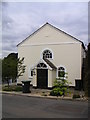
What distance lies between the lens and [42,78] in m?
20.8

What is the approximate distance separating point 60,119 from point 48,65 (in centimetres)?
1237

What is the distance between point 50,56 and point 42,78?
2855 mm

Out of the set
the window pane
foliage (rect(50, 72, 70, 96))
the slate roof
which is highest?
the window pane

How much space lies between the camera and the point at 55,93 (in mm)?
15547

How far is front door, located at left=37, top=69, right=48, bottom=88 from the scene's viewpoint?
2064 cm

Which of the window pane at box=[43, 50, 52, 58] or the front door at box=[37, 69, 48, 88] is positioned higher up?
the window pane at box=[43, 50, 52, 58]

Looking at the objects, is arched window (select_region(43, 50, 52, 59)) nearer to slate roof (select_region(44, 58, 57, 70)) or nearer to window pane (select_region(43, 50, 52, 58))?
window pane (select_region(43, 50, 52, 58))

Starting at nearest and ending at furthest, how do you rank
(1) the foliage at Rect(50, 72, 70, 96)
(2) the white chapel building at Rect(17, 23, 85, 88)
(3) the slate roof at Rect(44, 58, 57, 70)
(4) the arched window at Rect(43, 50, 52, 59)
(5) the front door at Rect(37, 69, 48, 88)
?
(1) the foliage at Rect(50, 72, 70, 96) < (2) the white chapel building at Rect(17, 23, 85, 88) < (5) the front door at Rect(37, 69, 48, 88) < (3) the slate roof at Rect(44, 58, 57, 70) < (4) the arched window at Rect(43, 50, 52, 59)

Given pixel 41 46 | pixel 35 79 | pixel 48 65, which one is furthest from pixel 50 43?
pixel 35 79

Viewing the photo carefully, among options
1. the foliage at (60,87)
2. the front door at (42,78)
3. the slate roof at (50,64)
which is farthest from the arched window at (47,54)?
the foliage at (60,87)

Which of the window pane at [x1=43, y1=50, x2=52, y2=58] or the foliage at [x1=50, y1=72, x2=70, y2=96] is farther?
the window pane at [x1=43, y1=50, x2=52, y2=58]

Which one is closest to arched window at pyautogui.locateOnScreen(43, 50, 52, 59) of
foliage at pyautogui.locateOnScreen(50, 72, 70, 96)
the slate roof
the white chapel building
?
the white chapel building

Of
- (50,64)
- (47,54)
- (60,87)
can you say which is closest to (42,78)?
(50,64)

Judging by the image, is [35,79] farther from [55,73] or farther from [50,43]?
[50,43]
